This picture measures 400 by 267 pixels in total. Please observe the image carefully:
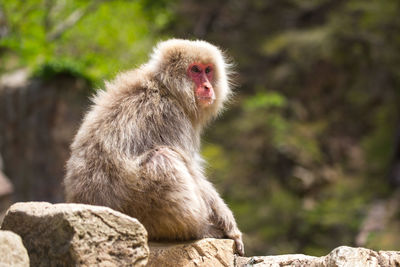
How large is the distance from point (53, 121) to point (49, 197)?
1.30 metres

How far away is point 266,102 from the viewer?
12391mm

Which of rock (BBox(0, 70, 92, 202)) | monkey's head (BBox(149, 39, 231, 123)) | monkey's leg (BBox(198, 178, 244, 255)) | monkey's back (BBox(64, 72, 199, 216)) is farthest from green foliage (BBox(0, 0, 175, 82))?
monkey's leg (BBox(198, 178, 244, 255))

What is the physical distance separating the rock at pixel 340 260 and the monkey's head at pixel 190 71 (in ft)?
4.06

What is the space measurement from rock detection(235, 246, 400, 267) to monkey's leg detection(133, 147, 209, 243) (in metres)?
0.49

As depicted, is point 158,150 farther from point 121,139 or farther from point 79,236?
point 79,236

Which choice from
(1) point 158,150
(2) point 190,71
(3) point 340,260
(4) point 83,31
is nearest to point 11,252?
(1) point 158,150

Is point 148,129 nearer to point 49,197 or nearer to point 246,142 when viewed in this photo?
point 49,197

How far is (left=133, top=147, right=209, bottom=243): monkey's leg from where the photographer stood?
3906mm

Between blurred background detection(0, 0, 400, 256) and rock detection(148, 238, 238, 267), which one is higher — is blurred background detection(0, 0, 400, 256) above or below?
above

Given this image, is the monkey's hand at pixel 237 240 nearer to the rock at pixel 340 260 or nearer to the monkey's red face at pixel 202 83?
the rock at pixel 340 260

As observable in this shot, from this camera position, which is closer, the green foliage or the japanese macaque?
the japanese macaque

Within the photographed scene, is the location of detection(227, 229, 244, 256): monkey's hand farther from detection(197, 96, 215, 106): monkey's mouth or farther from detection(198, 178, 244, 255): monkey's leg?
detection(197, 96, 215, 106): monkey's mouth

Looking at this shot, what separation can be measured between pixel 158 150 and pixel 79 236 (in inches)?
47.7

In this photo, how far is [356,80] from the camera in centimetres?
1355
